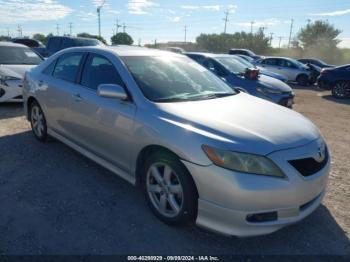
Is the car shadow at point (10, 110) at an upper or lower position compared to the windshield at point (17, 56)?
lower

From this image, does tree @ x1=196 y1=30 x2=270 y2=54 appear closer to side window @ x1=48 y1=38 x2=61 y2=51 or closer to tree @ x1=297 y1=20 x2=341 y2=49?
tree @ x1=297 y1=20 x2=341 y2=49

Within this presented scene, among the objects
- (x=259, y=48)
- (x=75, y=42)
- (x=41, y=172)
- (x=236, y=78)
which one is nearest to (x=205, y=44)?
(x=259, y=48)

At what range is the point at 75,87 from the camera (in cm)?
426

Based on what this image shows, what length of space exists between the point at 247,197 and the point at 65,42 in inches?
553

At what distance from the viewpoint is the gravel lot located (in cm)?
290

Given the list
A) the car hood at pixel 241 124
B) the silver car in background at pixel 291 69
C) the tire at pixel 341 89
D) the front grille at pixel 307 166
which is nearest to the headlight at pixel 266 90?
the car hood at pixel 241 124

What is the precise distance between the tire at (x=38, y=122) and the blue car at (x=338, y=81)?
11.7 meters

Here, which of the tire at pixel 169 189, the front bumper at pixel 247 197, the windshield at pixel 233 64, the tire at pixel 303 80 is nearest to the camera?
the front bumper at pixel 247 197

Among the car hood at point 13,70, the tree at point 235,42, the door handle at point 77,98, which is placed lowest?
the tree at point 235,42

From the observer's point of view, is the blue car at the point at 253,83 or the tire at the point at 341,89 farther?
the tire at the point at 341,89

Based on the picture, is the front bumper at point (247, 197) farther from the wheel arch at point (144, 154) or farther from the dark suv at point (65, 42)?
the dark suv at point (65, 42)

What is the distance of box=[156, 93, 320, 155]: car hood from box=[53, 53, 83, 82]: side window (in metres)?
1.75

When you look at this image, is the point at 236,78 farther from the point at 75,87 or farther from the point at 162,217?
the point at 162,217

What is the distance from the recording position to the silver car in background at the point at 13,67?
755 cm
